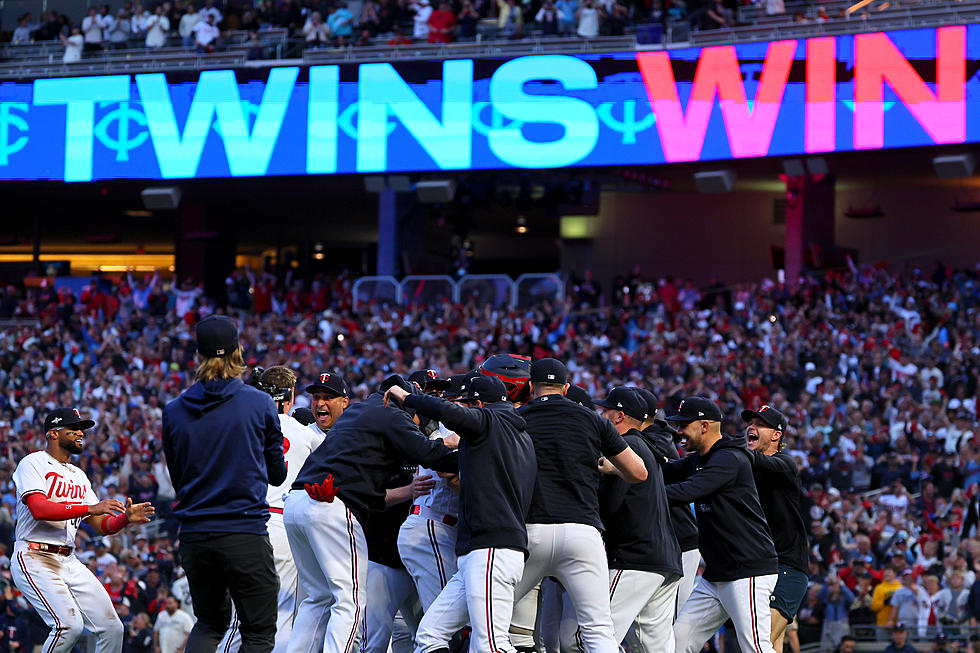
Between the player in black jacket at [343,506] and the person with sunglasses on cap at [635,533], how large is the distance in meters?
1.13

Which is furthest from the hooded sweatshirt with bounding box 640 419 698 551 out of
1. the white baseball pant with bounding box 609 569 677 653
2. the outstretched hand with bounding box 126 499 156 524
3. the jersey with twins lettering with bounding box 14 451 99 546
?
the jersey with twins lettering with bounding box 14 451 99 546

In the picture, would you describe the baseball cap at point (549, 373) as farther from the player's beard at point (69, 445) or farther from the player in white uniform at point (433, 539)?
the player's beard at point (69, 445)

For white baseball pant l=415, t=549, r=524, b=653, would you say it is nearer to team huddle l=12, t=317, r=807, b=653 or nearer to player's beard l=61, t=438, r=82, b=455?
team huddle l=12, t=317, r=807, b=653

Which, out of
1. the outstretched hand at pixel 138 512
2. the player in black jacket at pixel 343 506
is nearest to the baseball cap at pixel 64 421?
the outstretched hand at pixel 138 512

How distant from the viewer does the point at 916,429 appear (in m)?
16.6

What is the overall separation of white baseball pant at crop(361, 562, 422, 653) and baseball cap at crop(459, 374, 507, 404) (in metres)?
1.53

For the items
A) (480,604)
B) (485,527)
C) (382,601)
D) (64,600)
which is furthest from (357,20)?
(480,604)

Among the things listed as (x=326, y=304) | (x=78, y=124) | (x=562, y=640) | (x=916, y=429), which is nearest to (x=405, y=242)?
(x=326, y=304)

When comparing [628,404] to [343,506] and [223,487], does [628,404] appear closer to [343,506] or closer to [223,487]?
[343,506]

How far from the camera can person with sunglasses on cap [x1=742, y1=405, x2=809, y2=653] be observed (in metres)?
8.94

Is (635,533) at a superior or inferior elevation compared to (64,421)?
inferior

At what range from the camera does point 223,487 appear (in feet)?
20.7

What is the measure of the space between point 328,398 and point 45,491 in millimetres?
1881

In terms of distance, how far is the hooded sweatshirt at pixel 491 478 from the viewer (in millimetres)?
6879
